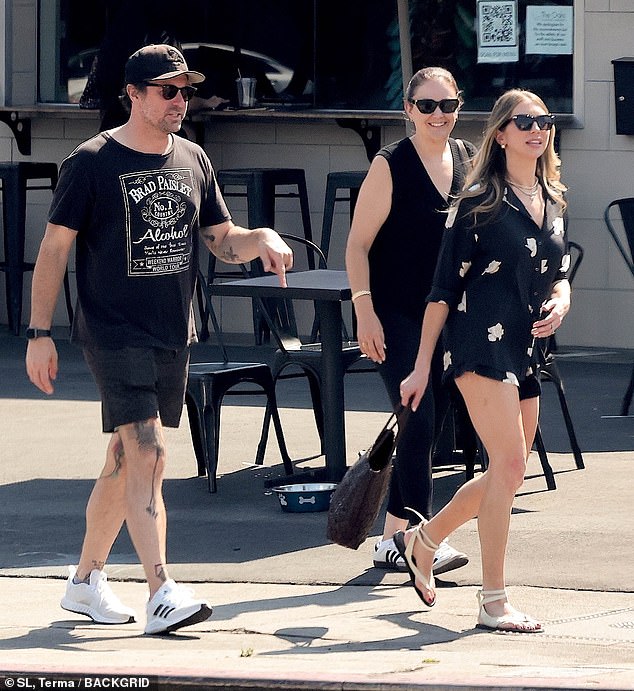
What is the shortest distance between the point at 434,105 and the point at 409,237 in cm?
48

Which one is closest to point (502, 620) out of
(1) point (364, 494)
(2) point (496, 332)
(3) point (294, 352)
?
(1) point (364, 494)

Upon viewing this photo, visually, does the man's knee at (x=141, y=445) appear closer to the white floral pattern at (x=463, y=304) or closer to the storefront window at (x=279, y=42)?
the white floral pattern at (x=463, y=304)

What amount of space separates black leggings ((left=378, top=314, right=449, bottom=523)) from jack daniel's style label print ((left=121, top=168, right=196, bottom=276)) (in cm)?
91

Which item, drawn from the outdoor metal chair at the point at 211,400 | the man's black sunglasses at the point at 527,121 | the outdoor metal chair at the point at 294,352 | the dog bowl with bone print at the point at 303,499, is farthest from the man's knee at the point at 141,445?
the outdoor metal chair at the point at 294,352

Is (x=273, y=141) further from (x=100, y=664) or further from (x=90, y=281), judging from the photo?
(x=100, y=664)

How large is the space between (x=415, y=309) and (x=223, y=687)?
1.96 m

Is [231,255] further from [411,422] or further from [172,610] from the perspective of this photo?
[172,610]

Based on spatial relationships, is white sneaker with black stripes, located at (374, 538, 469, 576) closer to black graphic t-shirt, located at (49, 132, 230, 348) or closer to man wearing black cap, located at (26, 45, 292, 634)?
man wearing black cap, located at (26, 45, 292, 634)

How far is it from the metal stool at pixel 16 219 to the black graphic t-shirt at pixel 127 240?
6.90 m

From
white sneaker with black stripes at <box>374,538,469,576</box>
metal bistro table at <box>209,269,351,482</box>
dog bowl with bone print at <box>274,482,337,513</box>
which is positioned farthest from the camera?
metal bistro table at <box>209,269,351,482</box>

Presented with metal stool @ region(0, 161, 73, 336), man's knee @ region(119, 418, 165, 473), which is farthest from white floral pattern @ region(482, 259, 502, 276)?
metal stool @ region(0, 161, 73, 336)

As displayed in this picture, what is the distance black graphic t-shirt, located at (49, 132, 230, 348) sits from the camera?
17.6ft

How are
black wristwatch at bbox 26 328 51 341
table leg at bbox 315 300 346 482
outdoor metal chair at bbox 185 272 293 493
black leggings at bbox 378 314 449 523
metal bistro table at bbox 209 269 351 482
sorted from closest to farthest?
black wristwatch at bbox 26 328 51 341 < black leggings at bbox 378 314 449 523 < metal bistro table at bbox 209 269 351 482 < table leg at bbox 315 300 346 482 < outdoor metal chair at bbox 185 272 293 493

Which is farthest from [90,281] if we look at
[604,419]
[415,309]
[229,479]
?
[604,419]
